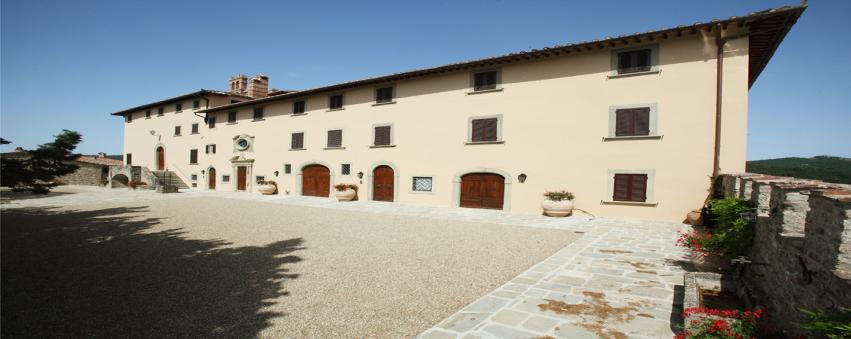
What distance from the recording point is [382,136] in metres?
18.8

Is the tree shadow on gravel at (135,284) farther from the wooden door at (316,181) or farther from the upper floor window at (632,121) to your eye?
the wooden door at (316,181)

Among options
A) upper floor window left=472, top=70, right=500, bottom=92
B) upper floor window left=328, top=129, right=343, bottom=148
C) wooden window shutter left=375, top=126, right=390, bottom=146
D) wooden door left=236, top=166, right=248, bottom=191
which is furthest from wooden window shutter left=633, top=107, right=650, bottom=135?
wooden door left=236, top=166, right=248, bottom=191

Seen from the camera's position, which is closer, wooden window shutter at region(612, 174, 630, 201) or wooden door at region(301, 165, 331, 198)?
wooden window shutter at region(612, 174, 630, 201)

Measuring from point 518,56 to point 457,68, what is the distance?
9.52 feet

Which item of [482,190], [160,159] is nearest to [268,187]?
[482,190]

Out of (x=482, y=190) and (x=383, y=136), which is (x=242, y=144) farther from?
(x=482, y=190)

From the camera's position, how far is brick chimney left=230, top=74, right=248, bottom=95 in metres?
30.4

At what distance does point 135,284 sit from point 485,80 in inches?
560

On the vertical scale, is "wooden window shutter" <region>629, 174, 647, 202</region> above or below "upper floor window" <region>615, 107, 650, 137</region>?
below

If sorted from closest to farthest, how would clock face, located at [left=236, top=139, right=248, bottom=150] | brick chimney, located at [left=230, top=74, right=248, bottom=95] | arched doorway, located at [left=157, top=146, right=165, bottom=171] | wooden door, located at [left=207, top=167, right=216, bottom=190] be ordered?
clock face, located at [left=236, top=139, right=248, bottom=150]
wooden door, located at [left=207, top=167, right=216, bottom=190]
brick chimney, located at [left=230, top=74, right=248, bottom=95]
arched doorway, located at [left=157, top=146, right=165, bottom=171]

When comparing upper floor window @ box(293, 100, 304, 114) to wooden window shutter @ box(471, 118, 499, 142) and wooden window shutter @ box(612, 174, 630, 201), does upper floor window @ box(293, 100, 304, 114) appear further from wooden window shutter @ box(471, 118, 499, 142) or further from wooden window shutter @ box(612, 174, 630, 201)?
wooden window shutter @ box(612, 174, 630, 201)

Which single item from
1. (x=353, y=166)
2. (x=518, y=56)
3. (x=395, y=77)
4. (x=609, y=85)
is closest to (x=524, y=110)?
(x=518, y=56)

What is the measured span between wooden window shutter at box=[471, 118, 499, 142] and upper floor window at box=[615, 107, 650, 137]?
4.73 metres

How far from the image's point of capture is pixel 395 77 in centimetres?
1786
